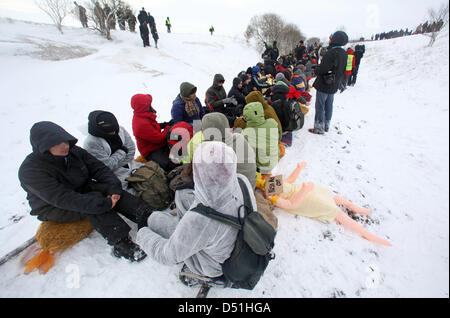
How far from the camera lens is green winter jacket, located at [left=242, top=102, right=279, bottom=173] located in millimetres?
3148

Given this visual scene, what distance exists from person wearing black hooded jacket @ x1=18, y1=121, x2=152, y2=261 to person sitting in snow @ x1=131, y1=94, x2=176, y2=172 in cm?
85

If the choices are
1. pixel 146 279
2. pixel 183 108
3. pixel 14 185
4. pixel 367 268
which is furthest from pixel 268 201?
pixel 14 185

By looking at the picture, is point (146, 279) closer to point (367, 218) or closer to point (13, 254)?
point (13, 254)

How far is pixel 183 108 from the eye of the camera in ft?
13.5

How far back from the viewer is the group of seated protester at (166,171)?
4.26ft

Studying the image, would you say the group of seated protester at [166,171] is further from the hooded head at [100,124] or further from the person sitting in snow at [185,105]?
the person sitting in snow at [185,105]

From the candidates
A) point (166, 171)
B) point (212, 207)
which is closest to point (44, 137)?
point (166, 171)

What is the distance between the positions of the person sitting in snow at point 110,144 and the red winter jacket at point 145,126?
9.1 inches

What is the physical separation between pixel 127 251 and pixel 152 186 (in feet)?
2.80

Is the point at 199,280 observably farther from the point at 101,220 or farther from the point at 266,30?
the point at 266,30

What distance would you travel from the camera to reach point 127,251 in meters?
2.14

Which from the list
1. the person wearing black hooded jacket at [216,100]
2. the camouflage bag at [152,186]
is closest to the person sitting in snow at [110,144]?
the camouflage bag at [152,186]

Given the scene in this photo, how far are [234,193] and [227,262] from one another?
2.02ft

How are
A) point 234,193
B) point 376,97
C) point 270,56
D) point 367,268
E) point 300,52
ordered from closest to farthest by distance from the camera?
point 234,193
point 367,268
point 376,97
point 270,56
point 300,52
